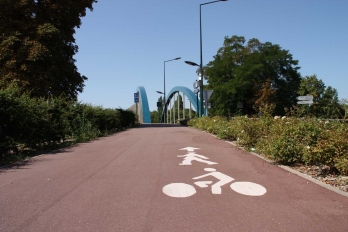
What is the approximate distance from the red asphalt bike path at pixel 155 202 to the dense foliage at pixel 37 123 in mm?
2509

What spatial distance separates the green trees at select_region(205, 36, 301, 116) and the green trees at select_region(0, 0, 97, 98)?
70.4ft

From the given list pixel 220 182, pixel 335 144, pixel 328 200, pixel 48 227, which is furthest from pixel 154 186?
pixel 335 144

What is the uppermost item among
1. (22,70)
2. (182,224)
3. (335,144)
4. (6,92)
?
(22,70)

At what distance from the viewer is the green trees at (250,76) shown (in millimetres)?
39062

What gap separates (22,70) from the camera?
2070 centimetres

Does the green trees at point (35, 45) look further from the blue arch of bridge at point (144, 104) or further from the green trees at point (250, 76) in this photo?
the blue arch of bridge at point (144, 104)

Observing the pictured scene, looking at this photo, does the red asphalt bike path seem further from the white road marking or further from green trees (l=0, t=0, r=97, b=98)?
green trees (l=0, t=0, r=97, b=98)

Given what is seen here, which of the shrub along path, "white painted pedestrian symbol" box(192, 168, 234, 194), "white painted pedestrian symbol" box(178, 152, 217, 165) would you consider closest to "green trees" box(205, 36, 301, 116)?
"white painted pedestrian symbol" box(178, 152, 217, 165)

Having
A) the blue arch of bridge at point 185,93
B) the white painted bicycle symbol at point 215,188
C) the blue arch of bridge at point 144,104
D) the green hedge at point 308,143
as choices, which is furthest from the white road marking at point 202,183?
the blue arch of bridge at point 144,104

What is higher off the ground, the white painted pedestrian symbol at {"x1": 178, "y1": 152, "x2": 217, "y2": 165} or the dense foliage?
the dense foliage

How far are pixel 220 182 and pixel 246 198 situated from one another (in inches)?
43.6

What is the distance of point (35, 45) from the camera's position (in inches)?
801

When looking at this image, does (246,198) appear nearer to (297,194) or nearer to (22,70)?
(297,194)

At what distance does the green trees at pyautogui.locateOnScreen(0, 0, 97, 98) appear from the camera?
20.2 metres
